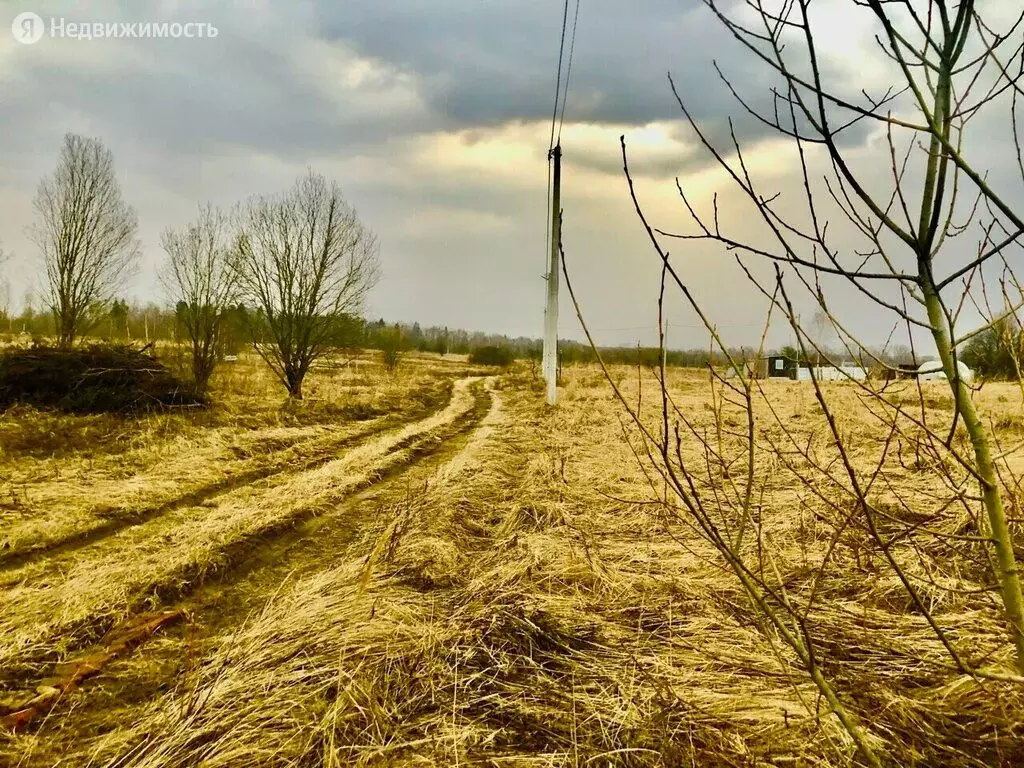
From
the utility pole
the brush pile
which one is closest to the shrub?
the utility pole

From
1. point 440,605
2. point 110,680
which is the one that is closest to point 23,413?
point 110,680

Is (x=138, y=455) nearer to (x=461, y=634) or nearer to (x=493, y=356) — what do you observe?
(x=461, y=634)

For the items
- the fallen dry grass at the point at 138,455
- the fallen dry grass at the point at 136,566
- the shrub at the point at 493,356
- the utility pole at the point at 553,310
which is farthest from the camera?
the shrub at the point at 493,356

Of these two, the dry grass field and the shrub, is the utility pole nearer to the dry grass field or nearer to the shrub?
the dry grass field

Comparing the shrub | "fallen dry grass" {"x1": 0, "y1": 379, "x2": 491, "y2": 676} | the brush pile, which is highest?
the shrub

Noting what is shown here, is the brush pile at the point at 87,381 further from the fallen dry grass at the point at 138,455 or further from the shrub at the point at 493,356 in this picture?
the shrub at the point at 493,356

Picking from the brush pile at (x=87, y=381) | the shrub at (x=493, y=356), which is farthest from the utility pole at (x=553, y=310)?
the shrub at (x=493, y=356)

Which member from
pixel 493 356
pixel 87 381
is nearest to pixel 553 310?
pixel 87 381

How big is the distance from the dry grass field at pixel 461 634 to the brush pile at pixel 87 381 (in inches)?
151

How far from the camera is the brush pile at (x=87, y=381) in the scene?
9.74 m

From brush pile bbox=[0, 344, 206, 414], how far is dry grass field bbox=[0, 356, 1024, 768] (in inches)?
151

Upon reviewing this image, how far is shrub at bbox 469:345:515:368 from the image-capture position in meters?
42.8

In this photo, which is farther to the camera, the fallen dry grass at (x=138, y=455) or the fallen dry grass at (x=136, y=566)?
the fallen dry grass at (x=138, y=455)

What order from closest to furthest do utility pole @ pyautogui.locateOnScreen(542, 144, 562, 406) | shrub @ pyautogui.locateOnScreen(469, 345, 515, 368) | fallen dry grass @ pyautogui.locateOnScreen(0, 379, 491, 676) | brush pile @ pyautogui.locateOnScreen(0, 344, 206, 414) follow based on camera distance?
fallen dry grass @ pyautogui.locateOnScreen(0, 379, 491, 676) → brush pile @ pyautogui.locateOnScreen(0, 344, 206, 414) → utility pole @ pyautogui.locateOnScreen(542, 144, 562, 406) → shrub @ pyautogui.locateOnScreen(469, 345, 515, 368)
